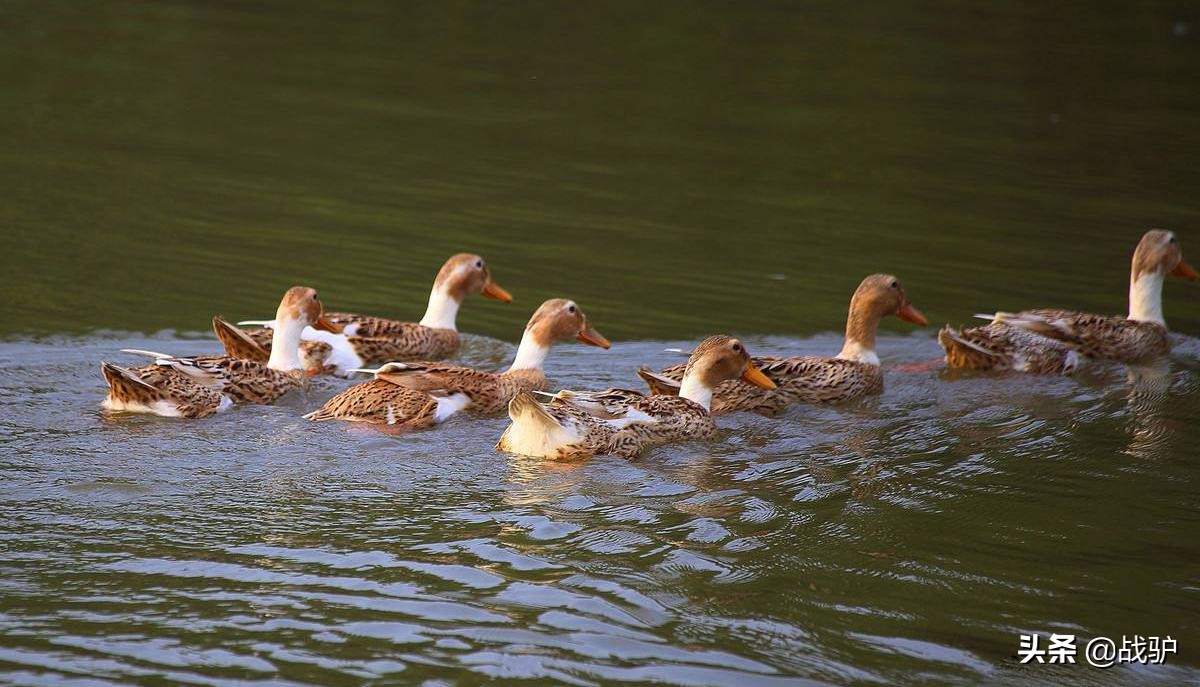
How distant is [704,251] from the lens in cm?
1470

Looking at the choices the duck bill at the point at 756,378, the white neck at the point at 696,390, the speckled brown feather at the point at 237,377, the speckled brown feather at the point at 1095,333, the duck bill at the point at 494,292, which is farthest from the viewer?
the duck bill at the point at 494,292

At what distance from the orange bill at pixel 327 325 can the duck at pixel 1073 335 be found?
4.18 metres

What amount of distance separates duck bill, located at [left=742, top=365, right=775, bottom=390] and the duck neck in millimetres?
1049

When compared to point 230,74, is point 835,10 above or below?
above

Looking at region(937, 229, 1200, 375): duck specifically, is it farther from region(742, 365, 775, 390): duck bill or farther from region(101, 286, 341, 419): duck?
region(101, 286, 341, 419): duck

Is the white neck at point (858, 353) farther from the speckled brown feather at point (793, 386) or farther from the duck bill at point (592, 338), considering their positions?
the duck bill at point (592, 338)

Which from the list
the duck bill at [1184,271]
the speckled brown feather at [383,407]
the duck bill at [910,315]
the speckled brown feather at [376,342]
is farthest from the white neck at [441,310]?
the duck bill at [1184,271]

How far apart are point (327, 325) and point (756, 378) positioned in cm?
297

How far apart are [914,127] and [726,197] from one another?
4.52 meters

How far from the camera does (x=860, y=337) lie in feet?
36.6

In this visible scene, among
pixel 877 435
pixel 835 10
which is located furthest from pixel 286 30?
pixel 877 435

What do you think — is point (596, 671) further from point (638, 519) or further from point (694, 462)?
point (694, 462)

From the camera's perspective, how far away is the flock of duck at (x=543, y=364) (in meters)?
9.23

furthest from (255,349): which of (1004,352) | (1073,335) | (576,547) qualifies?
(1073,335)
